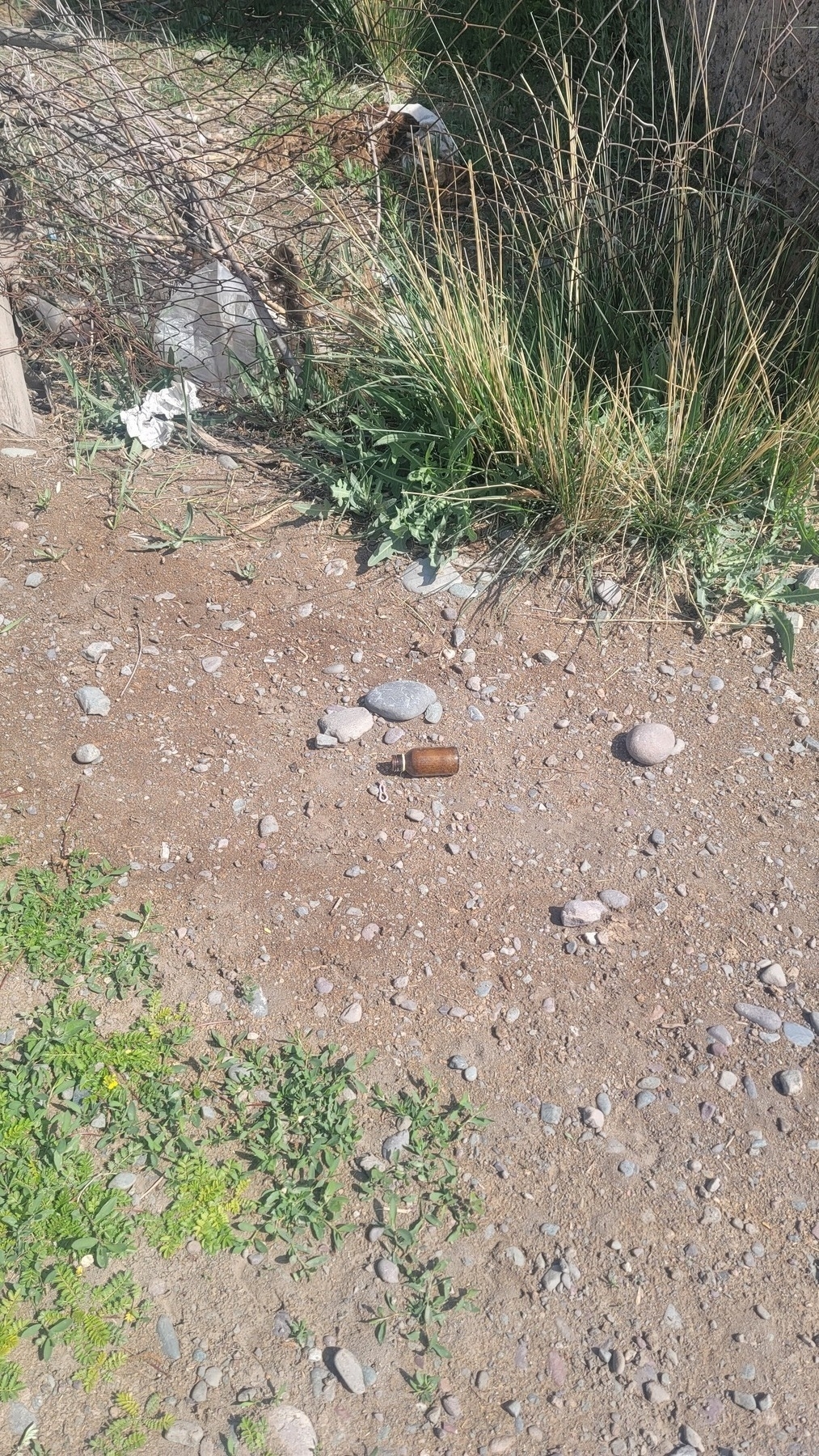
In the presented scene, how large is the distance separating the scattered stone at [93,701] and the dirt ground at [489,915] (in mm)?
24

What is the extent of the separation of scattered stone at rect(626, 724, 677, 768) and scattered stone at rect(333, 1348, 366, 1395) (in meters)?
1.42

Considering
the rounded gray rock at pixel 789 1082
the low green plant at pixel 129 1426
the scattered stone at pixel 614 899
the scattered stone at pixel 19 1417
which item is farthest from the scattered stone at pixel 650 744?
the scattered stone at pixel 19 1417

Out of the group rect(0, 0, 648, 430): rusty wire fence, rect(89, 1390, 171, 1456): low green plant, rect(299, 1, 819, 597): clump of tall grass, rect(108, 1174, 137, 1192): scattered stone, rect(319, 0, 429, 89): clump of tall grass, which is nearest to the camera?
rect(89, 1390, 171, 1456): low green plant

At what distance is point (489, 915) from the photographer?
2.29 m

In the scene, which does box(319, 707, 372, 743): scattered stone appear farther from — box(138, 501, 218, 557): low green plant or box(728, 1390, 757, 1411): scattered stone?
box(728, 1390, 757, 1411): scattered stone

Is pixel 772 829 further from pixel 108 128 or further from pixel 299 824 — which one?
pixel 108 128

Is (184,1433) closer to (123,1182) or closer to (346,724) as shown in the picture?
(123,1182)

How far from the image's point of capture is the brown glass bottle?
8.20ft

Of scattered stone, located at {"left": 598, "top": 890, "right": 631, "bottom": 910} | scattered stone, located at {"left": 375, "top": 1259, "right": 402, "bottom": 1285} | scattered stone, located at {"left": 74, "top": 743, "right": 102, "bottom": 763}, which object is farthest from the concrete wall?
scattered stone, located at {"left": 375, "top": 1259, "right": 402, "bottom": 1285}

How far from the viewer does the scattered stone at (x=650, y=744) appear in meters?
2.53

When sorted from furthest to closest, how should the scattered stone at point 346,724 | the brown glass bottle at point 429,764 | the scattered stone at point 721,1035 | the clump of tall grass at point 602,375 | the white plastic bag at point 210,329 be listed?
the white plastic bag at point 210,329 < the clump of tall grass at point 602,375 < the scattered stone at point 346,724 < the brown glass bottle at point 429,764 < the scattered stone at point 721,1035

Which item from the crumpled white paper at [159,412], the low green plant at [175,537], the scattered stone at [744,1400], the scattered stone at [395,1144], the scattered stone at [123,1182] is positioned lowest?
the scattered stone at [744,1400]

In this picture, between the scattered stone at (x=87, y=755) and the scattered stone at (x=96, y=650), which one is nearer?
the scattered stone at (x=87, y=755)

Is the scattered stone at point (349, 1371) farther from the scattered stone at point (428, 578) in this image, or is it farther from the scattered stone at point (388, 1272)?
the scattered stone at point (428, 578)
